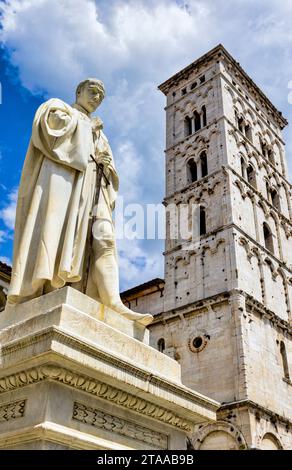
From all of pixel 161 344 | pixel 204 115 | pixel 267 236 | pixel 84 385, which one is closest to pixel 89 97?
pixel 84 385

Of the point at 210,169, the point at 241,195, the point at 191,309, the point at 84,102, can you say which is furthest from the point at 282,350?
the point at 84,102

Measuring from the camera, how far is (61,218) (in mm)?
4043

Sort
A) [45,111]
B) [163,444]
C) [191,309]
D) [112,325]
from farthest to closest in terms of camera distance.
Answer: [191,309] → [45,111] → [112,325] → [163,444]

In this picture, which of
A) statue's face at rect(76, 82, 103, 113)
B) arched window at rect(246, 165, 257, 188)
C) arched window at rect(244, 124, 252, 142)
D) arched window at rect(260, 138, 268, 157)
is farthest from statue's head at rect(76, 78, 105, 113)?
arched window at rect(260, 138, 268, 157)

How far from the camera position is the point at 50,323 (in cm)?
330

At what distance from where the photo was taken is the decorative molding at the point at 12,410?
10.2 ft

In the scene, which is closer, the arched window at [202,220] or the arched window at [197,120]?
the arched window at [202,220]

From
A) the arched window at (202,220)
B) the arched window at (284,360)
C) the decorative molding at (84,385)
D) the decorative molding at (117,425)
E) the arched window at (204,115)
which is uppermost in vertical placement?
the arched window at (204,115)

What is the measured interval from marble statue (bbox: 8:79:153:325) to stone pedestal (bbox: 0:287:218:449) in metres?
0.24

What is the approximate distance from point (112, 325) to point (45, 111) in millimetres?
A: 1987

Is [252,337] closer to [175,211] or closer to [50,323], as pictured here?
[175,211]

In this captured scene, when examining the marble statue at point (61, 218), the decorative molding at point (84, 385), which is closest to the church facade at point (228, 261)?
the marble statue at point (61, 218)

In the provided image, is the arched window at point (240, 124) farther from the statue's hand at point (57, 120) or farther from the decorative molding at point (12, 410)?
the decorative molding at point (12, 410)

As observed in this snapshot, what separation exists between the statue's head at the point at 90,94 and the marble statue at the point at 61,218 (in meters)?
0.25
